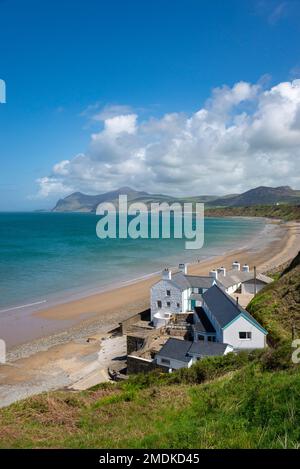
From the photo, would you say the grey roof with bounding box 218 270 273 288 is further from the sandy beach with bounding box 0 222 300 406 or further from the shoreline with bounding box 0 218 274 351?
the shoreline with bounding box 0 218 274 351

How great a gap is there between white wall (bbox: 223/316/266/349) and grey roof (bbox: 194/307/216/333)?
2300 millimetres

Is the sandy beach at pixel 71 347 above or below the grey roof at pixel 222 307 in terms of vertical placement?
below

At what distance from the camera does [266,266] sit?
194ft

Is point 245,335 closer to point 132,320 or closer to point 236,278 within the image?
point 132,320

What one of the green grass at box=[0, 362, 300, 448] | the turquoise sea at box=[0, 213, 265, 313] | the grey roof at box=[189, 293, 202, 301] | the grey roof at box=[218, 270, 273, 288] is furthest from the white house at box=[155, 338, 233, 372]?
the turquoise sea at box=[0, 213, 265, 313]

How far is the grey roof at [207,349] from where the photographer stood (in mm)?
20547

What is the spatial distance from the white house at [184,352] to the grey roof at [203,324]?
3.51 metres

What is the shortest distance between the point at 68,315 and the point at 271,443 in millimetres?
32765

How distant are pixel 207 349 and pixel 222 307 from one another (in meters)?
5.17

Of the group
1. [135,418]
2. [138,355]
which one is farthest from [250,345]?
[135,418]

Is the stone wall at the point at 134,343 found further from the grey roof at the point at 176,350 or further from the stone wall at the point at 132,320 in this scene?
the stone wall at the point at 132,320

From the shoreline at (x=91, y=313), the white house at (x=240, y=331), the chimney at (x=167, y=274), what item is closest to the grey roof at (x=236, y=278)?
the chimney at (x=167, y=274)

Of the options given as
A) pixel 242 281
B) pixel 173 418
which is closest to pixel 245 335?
pixel 173 418
